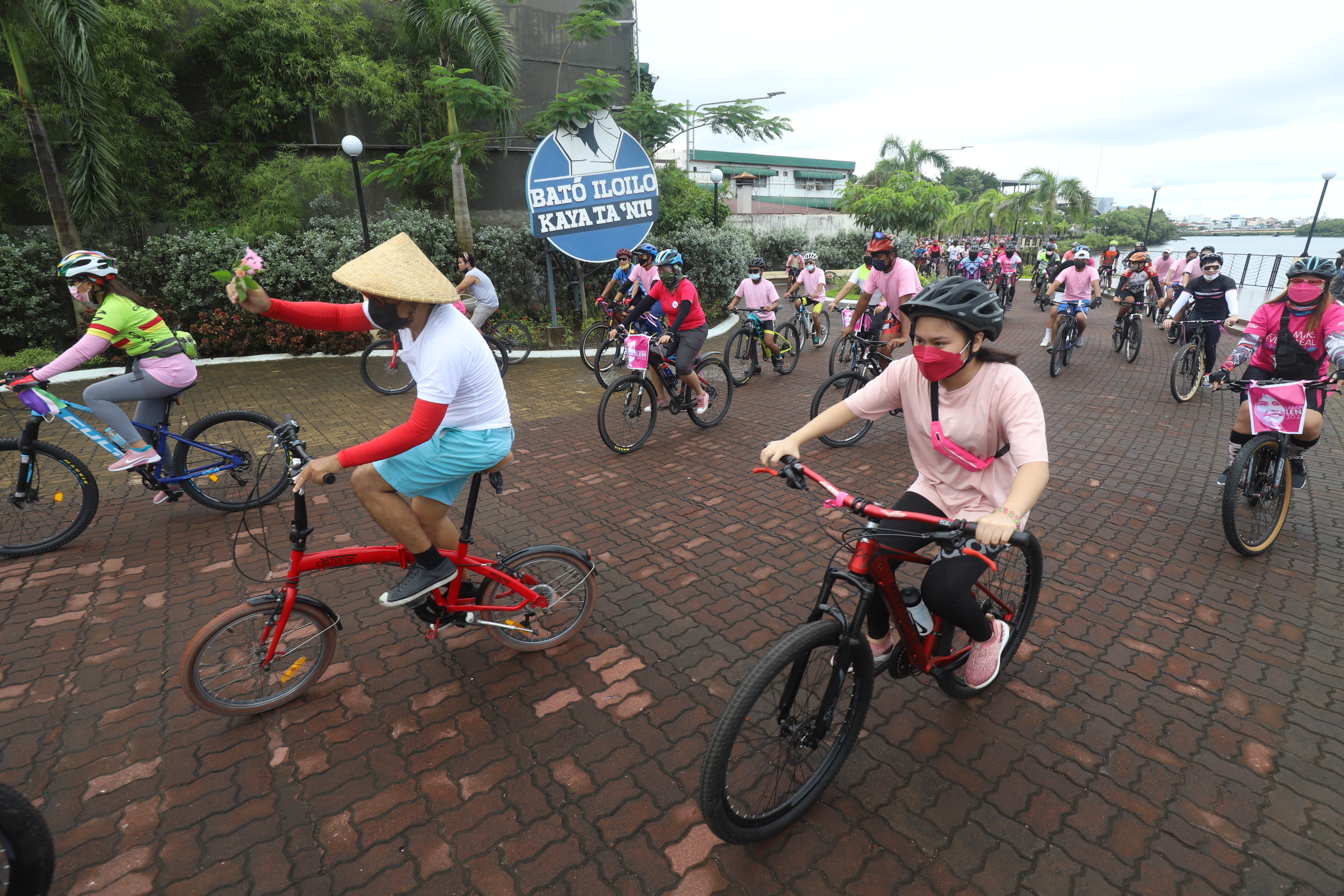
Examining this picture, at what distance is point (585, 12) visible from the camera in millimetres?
13656

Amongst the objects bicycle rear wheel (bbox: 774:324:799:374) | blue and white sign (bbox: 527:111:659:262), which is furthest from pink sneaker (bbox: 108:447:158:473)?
blue and white sign (bbox: 527:111:659:262)

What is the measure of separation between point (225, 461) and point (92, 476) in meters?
1.11

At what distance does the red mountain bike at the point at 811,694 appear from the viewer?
228cm

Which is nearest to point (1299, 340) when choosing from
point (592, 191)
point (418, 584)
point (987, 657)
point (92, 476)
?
point (987, 657)

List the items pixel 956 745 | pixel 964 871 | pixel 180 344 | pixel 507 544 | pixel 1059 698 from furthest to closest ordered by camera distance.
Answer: pixel 180 344
pixel 507 544
pixel 1059 698
pixel 956 745
pixel 964 871

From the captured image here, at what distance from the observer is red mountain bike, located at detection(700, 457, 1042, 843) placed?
89.7 inches

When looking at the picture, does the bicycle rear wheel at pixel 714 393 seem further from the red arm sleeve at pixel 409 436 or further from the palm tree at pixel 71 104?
the palm tree at pixel 71 104

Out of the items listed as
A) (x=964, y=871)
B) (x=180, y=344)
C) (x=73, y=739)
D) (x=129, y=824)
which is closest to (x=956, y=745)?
(x=964, y=871)

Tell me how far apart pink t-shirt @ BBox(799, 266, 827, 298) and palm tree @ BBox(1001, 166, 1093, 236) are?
38.1 meters

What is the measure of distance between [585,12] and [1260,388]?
1391 centimetres

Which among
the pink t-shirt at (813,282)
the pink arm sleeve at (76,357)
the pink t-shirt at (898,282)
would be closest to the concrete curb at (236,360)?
the pink t-shirt at (813,282)

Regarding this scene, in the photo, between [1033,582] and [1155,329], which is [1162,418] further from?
[1155,329]

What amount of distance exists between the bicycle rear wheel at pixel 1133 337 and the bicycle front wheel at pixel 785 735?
41.3 ft

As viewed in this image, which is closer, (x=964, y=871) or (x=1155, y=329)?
(x=964, y=871)
